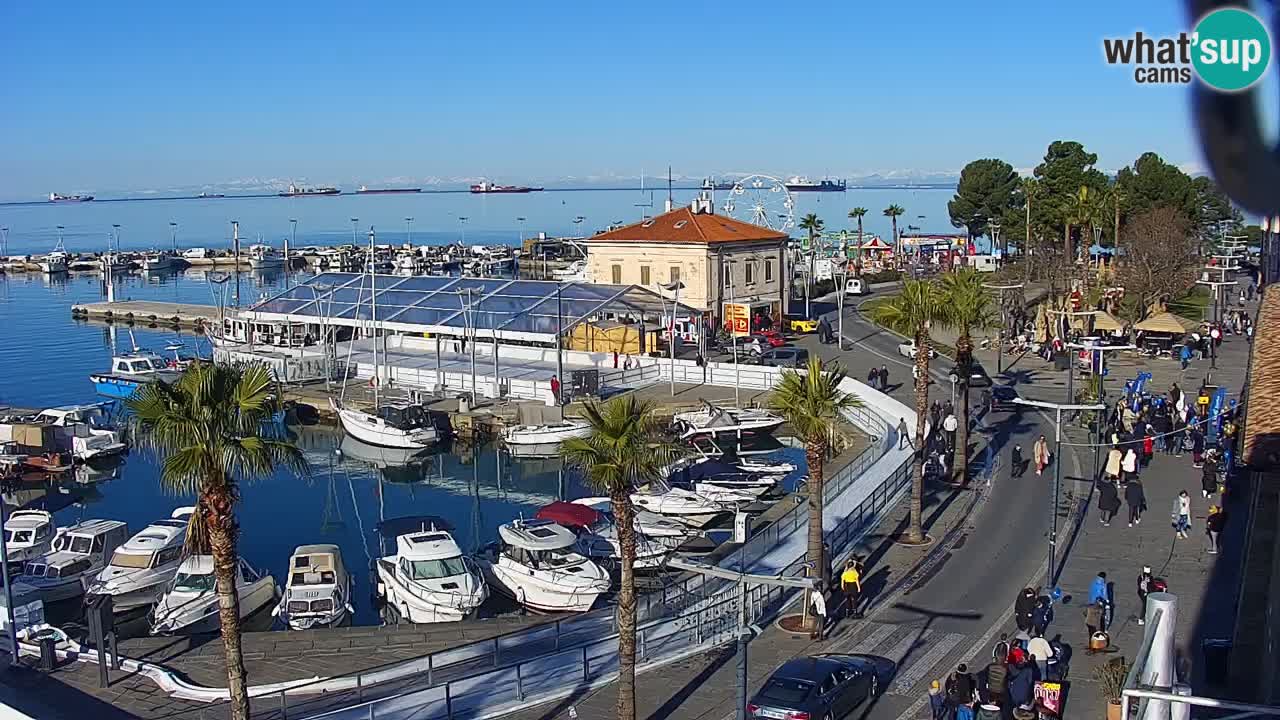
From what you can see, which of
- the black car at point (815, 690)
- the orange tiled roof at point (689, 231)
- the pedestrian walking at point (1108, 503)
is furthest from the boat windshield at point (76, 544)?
the orange tiled roof at point (689, 231)

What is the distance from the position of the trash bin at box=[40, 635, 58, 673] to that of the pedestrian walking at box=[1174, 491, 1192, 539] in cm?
2317

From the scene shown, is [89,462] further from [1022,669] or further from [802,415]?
[1022,669]

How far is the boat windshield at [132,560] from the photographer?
30.2 metres

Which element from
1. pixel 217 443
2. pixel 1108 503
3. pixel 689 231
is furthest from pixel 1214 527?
pixel 689 231

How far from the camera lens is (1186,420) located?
117 feet

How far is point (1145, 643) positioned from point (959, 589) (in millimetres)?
14090

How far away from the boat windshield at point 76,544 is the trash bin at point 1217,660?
27409mm

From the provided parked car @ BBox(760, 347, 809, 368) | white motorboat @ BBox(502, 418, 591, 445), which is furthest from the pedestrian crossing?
parked car @ BBox(760, 347, 809, 368)

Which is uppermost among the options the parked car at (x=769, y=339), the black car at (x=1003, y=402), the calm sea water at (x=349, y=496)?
the parked car at (x=769, y=339)

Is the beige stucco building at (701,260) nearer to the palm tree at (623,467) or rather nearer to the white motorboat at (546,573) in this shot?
the white motorboat at (546,573)

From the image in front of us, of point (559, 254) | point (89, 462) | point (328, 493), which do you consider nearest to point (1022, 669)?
point (328, 493)

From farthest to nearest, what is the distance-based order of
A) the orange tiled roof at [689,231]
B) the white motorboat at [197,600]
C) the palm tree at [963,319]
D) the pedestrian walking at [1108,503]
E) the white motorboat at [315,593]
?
1. the orange tiled roof at [689,231]
2. the palm tree at [963,319]
3. the pedestrian walking at [1108,503]
4. the white motorboat at [315,593]
5. the white motorboat at [197,600]

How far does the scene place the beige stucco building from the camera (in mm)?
63750

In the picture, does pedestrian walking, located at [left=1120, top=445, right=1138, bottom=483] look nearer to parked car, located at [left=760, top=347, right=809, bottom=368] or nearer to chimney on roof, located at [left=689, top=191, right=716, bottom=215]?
parked car, located at [left=760, top=347, right=809, bottom=368]
